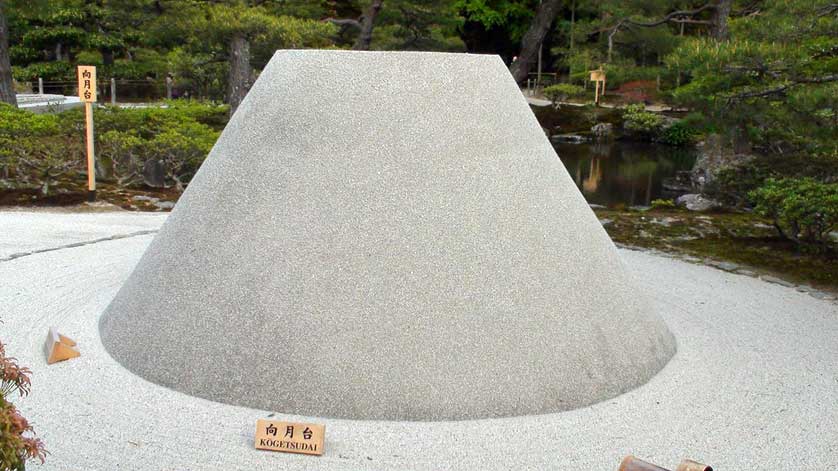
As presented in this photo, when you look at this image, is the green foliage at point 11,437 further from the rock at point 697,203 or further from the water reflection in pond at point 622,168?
the water reflection in pond at point 622,168

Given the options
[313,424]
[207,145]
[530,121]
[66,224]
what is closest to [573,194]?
[530,121]

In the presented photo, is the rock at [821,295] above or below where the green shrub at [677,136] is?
below

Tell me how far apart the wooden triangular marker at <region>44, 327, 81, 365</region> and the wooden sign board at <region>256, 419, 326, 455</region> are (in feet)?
6.06

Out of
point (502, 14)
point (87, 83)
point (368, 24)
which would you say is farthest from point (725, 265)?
point (502, 14)

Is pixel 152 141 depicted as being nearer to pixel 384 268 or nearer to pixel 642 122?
pixel 384 268

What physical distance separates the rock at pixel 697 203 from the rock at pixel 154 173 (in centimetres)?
925

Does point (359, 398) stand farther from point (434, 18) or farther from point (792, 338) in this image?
point (434, 18)

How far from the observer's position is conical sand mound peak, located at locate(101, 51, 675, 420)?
446 centimetres

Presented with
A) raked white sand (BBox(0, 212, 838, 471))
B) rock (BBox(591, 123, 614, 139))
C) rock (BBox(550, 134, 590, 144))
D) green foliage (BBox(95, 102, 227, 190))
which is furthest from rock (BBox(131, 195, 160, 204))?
rock (BBox(591, 123, 614, 139))

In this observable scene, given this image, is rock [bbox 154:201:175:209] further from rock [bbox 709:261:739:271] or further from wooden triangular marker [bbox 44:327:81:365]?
rock [bbox 709:261:739:271]

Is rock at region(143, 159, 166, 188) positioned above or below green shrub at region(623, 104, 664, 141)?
below

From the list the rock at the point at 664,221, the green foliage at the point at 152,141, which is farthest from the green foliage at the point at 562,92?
the rock at the point at 664,221

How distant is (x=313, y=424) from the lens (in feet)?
12.9

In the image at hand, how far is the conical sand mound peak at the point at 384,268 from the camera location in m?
4.46
